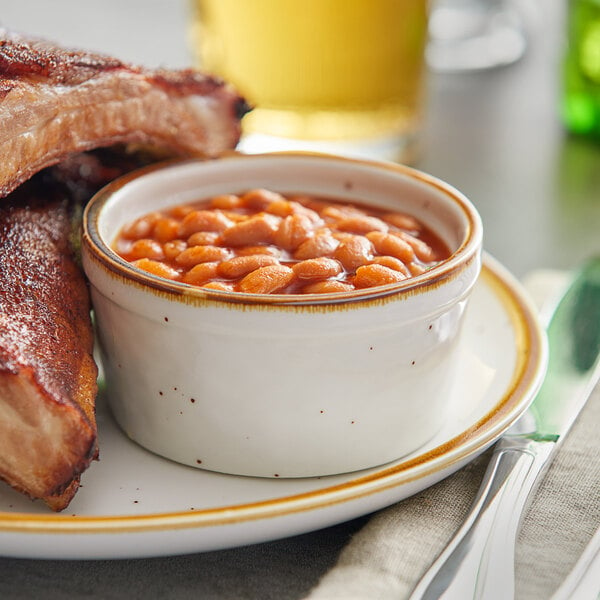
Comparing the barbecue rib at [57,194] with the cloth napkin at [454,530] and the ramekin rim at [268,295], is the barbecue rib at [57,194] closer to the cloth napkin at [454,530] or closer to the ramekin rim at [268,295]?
the ramekin rim at [268,295]

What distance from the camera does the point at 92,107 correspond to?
1518 mm

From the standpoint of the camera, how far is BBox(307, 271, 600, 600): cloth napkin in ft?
3.65

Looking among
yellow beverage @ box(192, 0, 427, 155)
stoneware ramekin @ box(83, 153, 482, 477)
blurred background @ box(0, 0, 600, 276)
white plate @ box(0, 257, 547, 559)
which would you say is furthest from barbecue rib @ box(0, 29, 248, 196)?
yellow beverage @ box(192, 0, 427, 155)

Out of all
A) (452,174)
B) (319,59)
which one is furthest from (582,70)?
(319,59)

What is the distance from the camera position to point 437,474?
1.24 metres

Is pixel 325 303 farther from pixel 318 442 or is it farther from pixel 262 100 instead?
pixel 262 100

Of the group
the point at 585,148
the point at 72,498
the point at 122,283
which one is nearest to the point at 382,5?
the point at 585,148

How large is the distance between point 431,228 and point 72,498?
0.71 meters

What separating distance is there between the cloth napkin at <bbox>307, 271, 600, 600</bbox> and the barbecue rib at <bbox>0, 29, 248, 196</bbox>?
28.3 inches

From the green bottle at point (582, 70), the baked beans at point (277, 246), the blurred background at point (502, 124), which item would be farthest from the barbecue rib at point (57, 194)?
the green bottle at point (582, 70)

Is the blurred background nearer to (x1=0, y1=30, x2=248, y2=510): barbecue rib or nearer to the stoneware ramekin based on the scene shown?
(x1=0, y1=30, x2=248, y2=510): barbecue rib

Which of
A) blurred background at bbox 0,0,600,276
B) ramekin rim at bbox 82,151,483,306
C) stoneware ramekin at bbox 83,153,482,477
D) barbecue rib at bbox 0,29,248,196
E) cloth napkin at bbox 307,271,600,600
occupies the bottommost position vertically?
blurred background at bbox 0,0,600,276

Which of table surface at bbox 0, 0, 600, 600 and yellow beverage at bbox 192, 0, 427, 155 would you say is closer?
table surface at bbox 0, 0, 600, 600

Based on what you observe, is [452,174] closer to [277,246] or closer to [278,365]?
[277,246]
